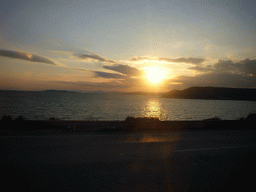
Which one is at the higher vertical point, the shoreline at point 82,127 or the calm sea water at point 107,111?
the shoreline at point 82,127

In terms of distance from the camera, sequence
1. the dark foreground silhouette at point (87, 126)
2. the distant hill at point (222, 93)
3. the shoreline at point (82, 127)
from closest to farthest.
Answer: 1. the shoreline at point (82, 127)
2. the dark foreground silhouette at point (87, 126)
3. the distant hill at point (222, 93)

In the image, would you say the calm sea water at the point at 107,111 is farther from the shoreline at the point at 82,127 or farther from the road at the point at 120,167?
the road at the point at 120,167

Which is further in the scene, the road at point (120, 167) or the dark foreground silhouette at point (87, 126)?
the dark foreground silhouette at point (87, 126)

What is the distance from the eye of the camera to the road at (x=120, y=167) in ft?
12.2

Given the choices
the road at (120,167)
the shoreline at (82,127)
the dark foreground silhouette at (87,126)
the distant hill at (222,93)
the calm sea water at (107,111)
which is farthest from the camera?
the distant hill at (222,93)

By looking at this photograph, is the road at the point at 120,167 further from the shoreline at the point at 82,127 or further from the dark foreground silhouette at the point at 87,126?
the dark foreground silhouette at the point at 87,126

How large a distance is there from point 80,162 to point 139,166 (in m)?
1.70

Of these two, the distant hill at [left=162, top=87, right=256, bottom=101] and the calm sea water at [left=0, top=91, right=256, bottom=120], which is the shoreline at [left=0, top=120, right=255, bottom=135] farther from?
the distant hill at [left=162, top=87, right=256, bottom=101]

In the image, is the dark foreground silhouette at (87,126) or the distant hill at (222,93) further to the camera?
the distant hill at (222,93)

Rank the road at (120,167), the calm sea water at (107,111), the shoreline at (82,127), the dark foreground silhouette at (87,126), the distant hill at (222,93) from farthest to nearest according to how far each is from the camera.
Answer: the distant hill at (222,93)
the calm sea water at (107,111)
the dark foreground silhouette at (87,126)
the shoreline at (82,127)
the road at (120,167)

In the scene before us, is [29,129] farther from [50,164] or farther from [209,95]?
[209,95]

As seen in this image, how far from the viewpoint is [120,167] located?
4.65 m

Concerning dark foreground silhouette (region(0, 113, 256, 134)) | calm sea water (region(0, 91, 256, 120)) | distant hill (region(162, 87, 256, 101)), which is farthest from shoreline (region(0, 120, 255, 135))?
distant hill (region(162, 87, 256, 101))

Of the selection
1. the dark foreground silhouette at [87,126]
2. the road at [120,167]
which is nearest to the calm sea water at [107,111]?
the dark foreground silhouette at [87,126]
